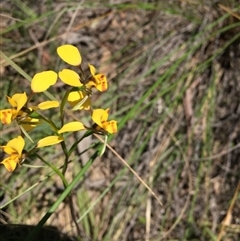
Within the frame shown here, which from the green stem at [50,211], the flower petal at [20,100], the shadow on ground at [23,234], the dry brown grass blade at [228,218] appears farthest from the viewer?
the dry brown grass blade at [228,218]

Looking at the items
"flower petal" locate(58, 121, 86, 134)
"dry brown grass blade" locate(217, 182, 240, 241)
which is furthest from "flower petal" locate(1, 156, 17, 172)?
"dry brown grass blade" locate(217, 182, 240, 241)

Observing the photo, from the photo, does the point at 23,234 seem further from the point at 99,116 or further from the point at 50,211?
the point at 99,116

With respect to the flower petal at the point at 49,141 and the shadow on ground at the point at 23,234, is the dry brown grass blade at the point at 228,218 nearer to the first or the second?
the shadow on ground at the point at 23,234

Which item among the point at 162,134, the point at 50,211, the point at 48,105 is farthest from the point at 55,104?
the point at 162,134

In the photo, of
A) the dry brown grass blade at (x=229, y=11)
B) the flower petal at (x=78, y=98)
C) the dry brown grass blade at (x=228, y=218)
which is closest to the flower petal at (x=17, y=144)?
the flower petal at (x=78, y=98)

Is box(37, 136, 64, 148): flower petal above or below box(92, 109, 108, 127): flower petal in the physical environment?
below

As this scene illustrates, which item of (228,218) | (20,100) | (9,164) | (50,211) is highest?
(20,100)

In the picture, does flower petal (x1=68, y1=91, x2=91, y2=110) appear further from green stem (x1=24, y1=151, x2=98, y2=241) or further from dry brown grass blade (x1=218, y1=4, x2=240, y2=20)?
dry brown grass blade (x1=218, y1=4, x2=240, y2=20)

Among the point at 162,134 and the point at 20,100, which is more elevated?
the point at 20,100

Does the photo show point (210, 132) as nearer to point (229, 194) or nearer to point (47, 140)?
point (229, 194)
